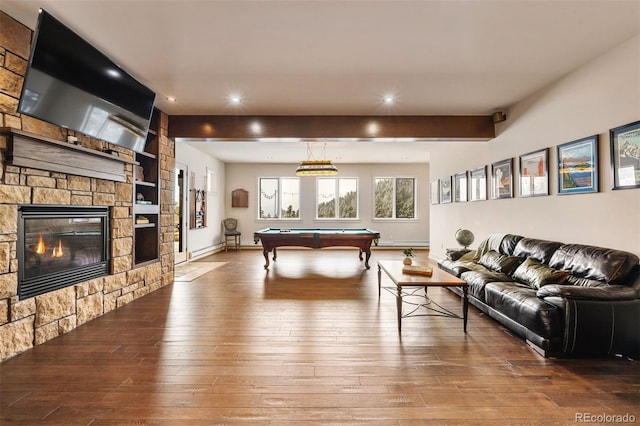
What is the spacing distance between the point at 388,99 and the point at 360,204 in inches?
240

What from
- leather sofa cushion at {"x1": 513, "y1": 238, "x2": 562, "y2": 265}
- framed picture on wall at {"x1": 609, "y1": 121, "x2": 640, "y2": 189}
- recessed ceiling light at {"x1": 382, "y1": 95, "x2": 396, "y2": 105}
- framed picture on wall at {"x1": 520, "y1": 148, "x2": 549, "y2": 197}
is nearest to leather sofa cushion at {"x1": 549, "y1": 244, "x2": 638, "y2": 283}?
leather sofa cushion at {"x1": 513, "y1": 238, "x2": 562, "y2": 265}

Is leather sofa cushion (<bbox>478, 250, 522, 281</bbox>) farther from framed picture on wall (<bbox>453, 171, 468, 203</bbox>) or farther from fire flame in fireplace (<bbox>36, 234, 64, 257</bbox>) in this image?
fire flame in fireplace (<bbox>36, 234, 64, 257</bbox>)

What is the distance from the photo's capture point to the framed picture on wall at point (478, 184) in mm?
5477

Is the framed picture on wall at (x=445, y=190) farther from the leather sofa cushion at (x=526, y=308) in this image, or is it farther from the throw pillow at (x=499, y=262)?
the leather sofa cushion at (x=526, y=308)

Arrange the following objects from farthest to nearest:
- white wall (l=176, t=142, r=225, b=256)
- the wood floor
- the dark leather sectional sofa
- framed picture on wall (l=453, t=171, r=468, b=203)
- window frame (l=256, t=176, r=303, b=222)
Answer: window frame (l=256, t=176, r=303, b=222) < white wall (l=176, t=142, r=225, b=256) < framed picture on wall (l=453, t=171, r=468, b=203) < the dark leather sectional sofa < the wood floor

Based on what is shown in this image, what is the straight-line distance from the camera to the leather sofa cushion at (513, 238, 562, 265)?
362 cm

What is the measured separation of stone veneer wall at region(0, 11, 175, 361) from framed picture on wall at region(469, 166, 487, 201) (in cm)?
Answer: 551

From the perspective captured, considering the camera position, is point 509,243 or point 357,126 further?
point 357,126

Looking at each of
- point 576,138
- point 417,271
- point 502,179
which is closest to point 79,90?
point 417,271

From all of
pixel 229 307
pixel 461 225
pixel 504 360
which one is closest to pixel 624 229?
pixel 504 360

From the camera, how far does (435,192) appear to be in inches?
313

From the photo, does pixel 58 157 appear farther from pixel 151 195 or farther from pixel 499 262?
pixel 499 262

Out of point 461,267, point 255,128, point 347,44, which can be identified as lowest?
point 461,267

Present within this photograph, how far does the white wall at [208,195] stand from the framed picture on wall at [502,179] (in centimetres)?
619
